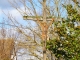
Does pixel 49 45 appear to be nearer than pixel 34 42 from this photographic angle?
Yes

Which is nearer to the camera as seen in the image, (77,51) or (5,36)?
(77,51)

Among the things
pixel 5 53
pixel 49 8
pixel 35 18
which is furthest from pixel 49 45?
pixel 5 53

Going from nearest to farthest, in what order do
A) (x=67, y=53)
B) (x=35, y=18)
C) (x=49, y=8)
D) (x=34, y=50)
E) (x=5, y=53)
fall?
(x=35, y=18) → (x=67, y=53) → (x=49, y=8) → (x=34, y=50) → (x=5, y=53)

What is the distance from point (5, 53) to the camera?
34.9 metres

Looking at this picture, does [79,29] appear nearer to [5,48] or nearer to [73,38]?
[73,38]

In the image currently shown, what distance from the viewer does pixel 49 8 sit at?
72.3 feet

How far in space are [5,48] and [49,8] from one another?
1539 centimetres

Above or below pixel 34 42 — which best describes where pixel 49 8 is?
above

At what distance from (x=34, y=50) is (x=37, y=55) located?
20.4 inches

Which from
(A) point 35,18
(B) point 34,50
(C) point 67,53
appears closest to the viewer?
(A) point 35,18

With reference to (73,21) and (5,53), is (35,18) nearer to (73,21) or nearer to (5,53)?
(73,21)

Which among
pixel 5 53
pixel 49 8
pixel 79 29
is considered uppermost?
pixel 49 8

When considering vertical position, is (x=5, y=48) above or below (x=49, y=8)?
below

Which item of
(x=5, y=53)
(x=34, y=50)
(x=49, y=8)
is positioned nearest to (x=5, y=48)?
(x=5, y=53)
